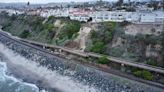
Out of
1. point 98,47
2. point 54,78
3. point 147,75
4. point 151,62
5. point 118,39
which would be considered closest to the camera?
point 147,75

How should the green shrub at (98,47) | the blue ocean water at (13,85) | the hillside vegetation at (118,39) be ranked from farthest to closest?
the green shrub at (98,47)
the hillside vegetation at (118,39)
the blue ocean water at (13,85)

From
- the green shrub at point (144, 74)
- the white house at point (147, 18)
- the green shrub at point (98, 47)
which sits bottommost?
the green shrub at point (144, 74)

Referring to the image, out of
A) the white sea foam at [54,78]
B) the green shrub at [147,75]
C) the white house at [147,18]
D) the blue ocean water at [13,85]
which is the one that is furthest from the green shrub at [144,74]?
the white house at [147,18]

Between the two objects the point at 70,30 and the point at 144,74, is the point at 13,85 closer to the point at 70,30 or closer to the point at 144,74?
the point at 144,74

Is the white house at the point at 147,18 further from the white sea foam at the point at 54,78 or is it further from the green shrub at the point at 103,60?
the white sea foam at the point at 54,78

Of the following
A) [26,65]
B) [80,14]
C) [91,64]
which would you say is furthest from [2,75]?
[80,14]

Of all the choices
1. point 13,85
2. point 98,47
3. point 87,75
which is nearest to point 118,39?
point 98,47

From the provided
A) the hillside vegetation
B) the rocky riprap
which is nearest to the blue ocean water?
the rocky riprap

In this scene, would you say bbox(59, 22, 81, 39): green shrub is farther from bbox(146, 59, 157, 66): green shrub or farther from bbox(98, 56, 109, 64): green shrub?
bbox(146, 59, 157, 66): green shrub
